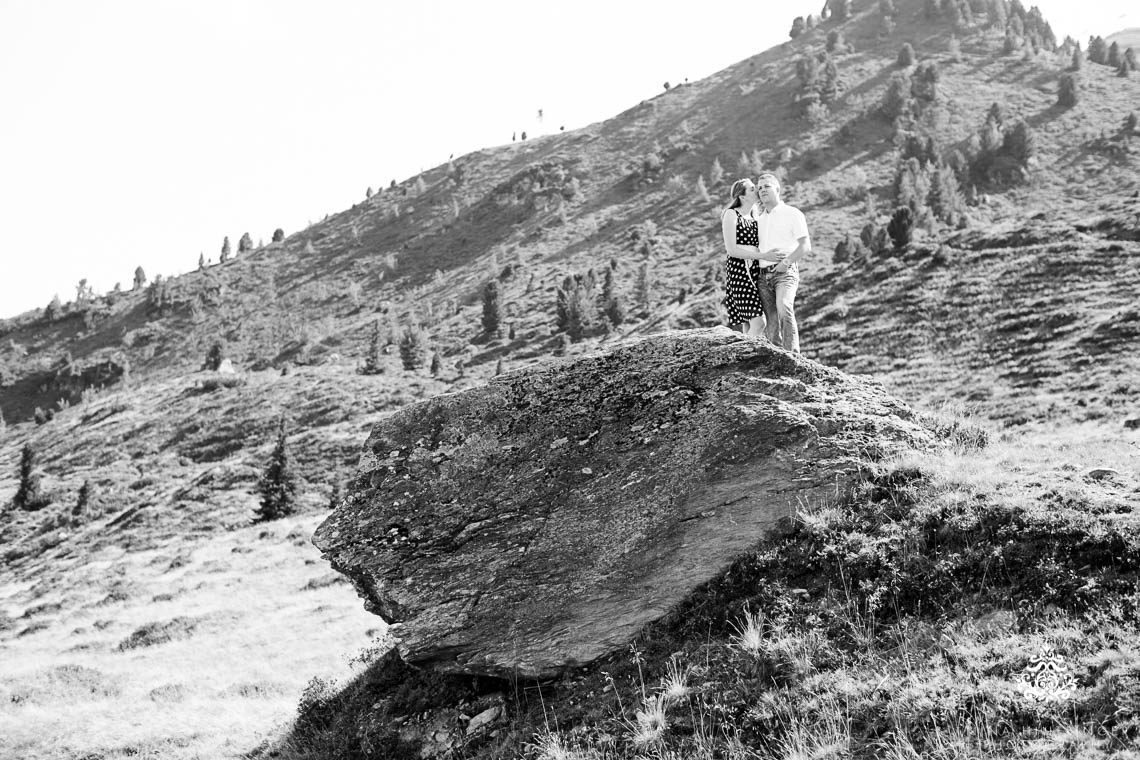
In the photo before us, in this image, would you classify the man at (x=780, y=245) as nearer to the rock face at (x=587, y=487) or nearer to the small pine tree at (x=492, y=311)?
the rock face at (x=587, y=487)

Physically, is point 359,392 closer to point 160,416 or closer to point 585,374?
point 160,416

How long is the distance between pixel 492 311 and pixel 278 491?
4034cm

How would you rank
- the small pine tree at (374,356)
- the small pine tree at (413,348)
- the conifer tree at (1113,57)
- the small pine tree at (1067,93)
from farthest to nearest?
1. the conifer tree at (1113,57)
2. the small pine tree at (1067,93)
3. the small pine tree at (413,348)
4. the small pine tree at (374,356)

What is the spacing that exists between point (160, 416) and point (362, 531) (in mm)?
67475

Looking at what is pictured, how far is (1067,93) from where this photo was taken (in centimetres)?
8850

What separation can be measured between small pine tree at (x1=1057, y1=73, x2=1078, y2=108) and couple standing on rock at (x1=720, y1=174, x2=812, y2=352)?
320ft

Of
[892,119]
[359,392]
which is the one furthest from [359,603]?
[892,119]

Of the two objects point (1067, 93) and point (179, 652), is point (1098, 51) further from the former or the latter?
point (179, 652)

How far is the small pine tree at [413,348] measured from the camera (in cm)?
7244

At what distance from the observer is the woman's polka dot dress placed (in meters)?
9.23

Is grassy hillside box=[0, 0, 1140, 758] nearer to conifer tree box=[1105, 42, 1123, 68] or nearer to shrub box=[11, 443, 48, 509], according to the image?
shrub box=[11, 443, 48, 509]

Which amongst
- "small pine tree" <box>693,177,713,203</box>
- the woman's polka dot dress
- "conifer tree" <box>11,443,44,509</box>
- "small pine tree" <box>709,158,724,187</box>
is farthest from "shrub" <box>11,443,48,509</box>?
"small pine tree" <box>709,158,724,187</box>

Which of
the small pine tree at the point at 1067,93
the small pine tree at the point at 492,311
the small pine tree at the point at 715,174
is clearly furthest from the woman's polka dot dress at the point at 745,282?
the small pine tree at the point at 1067,93

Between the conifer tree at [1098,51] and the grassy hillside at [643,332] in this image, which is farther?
the conifer tree at [1098,51]
